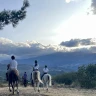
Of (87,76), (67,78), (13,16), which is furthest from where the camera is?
(67,78)

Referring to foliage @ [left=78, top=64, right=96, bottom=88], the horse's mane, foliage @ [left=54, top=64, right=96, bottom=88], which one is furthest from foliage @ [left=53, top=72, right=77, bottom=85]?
the horse's mane

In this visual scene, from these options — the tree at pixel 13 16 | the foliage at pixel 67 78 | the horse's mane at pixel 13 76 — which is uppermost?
the tree at pixel 13 16

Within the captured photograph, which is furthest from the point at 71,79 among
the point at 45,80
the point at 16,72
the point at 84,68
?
the point at 16,72

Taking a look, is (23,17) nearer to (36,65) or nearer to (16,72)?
(16,72)

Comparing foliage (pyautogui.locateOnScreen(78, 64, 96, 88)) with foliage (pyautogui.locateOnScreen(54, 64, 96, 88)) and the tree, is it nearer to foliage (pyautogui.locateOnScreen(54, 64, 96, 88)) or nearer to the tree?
foliage (pyautogui.locateOnScreen(54, 64, 96, 88))

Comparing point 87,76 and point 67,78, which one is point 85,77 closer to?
point 87,76

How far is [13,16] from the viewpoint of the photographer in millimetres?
27906

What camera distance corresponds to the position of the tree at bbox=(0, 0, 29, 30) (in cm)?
2739

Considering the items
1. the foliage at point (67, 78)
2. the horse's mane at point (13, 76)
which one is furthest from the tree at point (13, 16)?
the foliage at point (67, 78)

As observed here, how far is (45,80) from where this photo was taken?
118 ft

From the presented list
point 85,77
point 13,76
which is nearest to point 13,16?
point 13,76

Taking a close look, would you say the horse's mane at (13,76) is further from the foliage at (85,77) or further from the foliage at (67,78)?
the foliage at (67,78)

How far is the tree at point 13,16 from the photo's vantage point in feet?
89.9

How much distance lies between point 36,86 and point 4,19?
8971 millimetres
